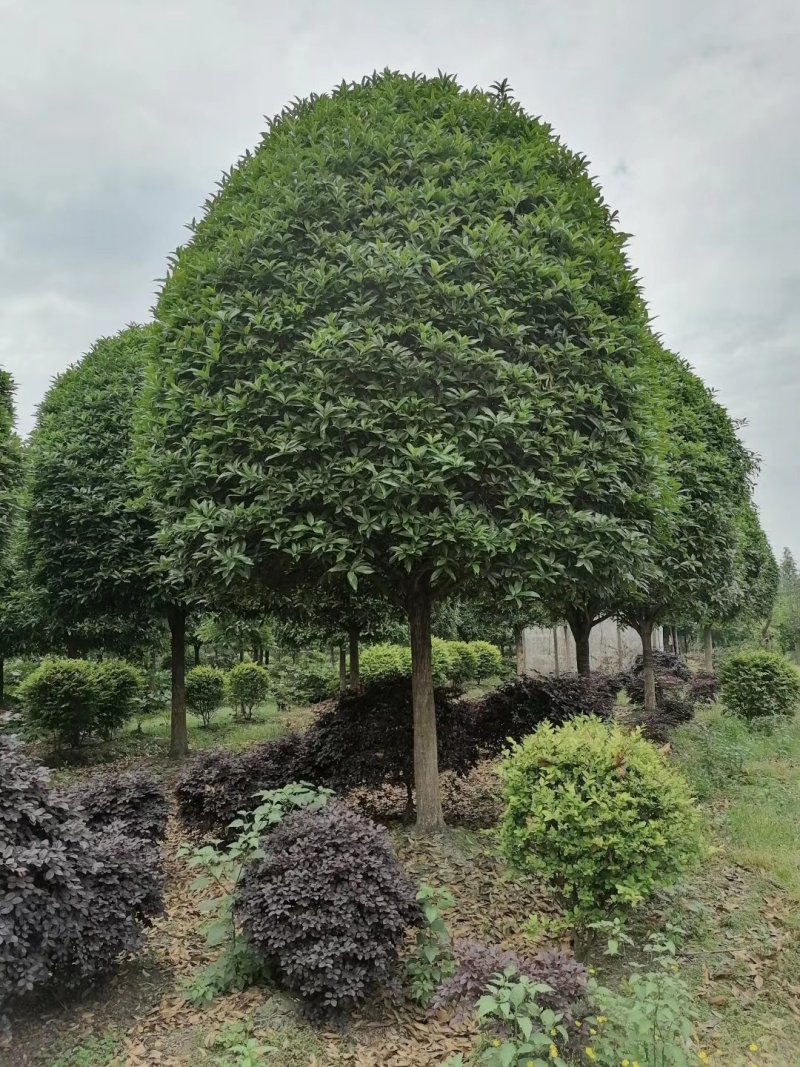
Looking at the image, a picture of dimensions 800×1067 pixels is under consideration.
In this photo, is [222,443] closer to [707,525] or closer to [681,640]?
[707,525]

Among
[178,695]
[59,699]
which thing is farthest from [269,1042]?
[59,699]

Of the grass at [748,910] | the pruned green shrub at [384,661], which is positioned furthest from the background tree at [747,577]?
the pruned green shrub at [384,661]

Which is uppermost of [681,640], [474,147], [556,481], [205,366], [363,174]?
[474,147]

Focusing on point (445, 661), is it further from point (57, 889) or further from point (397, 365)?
point (57, 889)

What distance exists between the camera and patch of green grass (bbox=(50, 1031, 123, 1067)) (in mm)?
2934

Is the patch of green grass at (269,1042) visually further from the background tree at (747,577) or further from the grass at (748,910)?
the background tree at (747,577)

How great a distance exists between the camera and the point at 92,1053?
2.99 meters

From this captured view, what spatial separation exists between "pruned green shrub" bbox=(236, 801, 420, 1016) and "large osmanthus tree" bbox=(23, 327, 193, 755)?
569 centimetres

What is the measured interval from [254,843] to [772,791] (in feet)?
18.1

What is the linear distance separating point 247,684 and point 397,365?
507 inches

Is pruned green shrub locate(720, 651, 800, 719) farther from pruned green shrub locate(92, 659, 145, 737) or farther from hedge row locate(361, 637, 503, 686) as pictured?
pruned green shrub locate(92, 659, 145, 737)

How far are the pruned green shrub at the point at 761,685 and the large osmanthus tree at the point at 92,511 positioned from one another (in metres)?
9.67

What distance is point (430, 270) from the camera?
15.4ft

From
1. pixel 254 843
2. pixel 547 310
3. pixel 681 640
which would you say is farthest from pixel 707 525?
pixel 681 640
